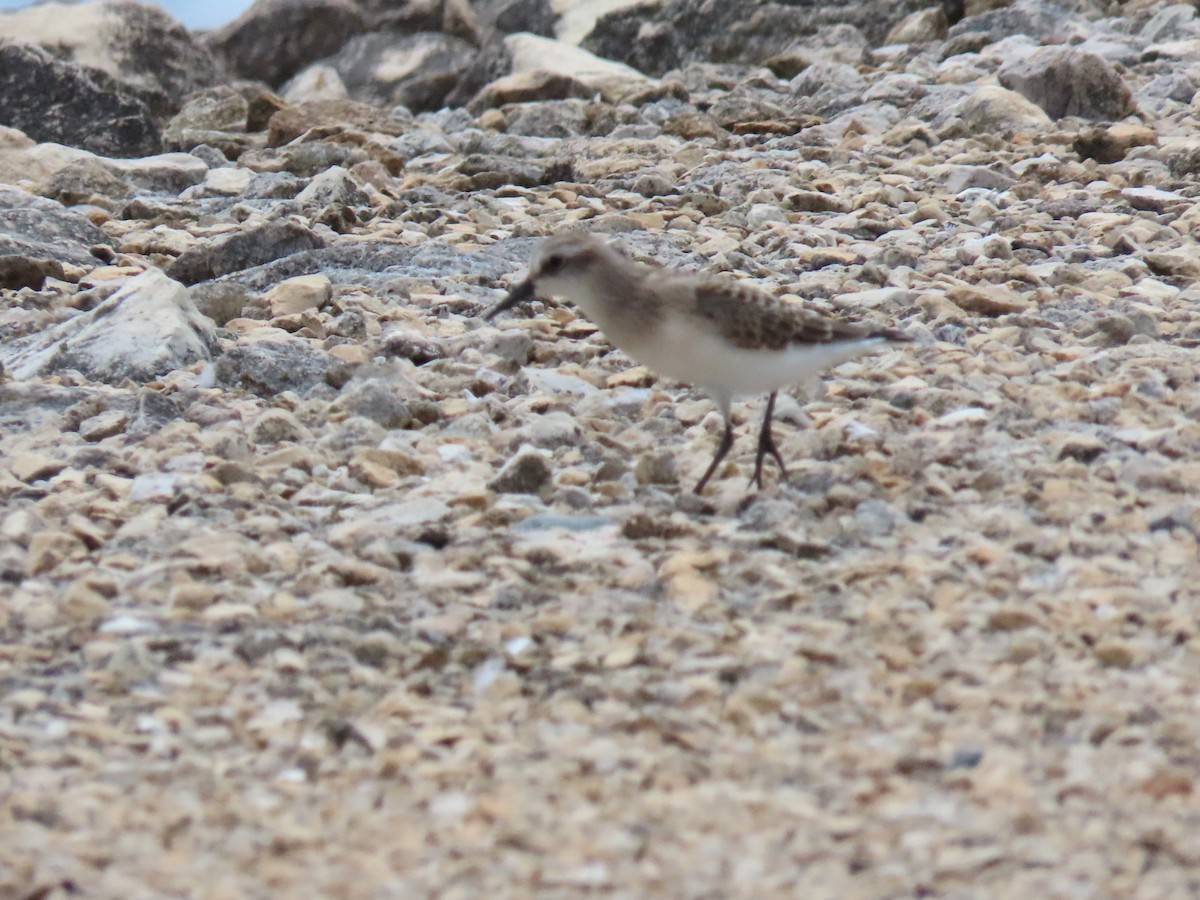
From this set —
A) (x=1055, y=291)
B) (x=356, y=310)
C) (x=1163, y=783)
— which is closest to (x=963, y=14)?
(x=1055, y=291)

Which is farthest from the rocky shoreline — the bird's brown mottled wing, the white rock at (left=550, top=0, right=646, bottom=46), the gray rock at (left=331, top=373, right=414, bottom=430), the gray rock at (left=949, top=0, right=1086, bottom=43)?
the white rock at (left=550, top=0, right=646, bottom=46)

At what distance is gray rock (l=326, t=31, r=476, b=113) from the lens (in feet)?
62.1

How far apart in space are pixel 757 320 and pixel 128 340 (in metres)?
3.05

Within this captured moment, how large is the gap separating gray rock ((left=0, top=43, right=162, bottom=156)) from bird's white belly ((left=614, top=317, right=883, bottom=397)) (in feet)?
26.4

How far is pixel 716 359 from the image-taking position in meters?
5.77

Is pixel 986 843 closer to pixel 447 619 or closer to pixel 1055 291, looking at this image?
pixel 447 619

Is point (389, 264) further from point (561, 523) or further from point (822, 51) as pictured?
point (822, 51)

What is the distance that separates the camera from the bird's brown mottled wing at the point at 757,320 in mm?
5785

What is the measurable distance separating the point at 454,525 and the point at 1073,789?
7.86 feet

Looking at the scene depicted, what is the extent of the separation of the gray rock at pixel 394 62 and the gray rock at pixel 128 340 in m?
10.9

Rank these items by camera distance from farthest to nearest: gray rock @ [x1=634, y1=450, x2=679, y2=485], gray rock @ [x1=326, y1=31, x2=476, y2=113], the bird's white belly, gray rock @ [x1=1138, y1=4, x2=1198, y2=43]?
gray rock @ [x1=326, y1=31, x2=476, y2=113]
gray rock @ [x1=1138, y1=4, x2=1198, y2=43]
gray rock @ [x1=634, y1=450, x2=679, y2=485]
the bird's white belly

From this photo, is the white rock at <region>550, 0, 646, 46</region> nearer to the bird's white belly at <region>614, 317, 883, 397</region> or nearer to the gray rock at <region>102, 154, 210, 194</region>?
the gray rock at <region>102, 154, 210, 194</region>

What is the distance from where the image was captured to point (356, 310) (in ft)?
26.4

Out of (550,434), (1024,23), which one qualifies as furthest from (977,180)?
(1024,23)
